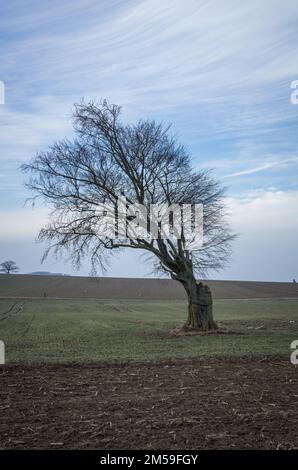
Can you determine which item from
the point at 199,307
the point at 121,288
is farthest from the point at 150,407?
the point at 121,288

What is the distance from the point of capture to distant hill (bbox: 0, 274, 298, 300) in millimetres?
84062

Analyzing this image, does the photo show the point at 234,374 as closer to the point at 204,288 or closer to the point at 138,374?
the point at 138,374

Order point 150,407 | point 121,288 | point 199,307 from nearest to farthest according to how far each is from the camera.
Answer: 1. point 150,407
2. point 199,307
3. point 121,288

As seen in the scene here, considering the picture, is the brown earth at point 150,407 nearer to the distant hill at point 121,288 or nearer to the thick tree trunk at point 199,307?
the thick tree trunk at point 199,307

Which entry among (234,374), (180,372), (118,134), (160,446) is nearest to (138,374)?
(180,372)

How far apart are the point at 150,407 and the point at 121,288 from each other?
84.6m

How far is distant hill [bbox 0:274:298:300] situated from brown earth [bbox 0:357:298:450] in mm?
67217

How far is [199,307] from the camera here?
23422 millimetres

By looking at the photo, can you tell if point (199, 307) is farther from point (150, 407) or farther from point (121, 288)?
point (121, 288)

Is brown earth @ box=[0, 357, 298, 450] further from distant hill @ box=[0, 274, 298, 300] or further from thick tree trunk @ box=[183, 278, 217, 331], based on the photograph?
distant hill @ box=[0, 274, 298, 300]

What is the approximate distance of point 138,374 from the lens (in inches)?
440

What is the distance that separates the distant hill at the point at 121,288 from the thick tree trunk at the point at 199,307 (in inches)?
2177

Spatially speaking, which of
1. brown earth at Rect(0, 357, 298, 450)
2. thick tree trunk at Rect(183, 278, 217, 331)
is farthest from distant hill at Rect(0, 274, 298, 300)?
brown earth at Rect(0, 357, 298, 450)

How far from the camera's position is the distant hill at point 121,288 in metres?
84.1
